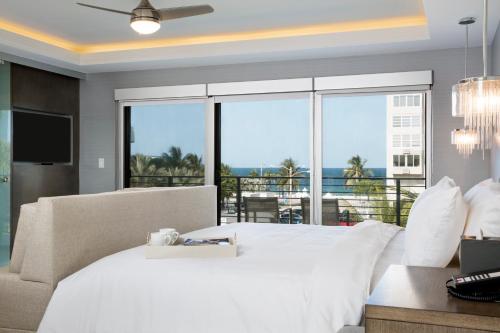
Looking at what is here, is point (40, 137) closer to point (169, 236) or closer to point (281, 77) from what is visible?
point (281, 77)

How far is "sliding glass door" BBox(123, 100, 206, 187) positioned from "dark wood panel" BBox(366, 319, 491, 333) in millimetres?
4474

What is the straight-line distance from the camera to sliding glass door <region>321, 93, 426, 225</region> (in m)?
5.12

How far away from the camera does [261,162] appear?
5.87m

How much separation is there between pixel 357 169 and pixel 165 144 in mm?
2330

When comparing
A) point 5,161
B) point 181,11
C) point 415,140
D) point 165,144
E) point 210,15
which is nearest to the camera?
point 181,11

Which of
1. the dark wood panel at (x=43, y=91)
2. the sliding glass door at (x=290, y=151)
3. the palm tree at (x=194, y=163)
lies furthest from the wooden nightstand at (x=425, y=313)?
the dark wood panel at (x=43, y=91)

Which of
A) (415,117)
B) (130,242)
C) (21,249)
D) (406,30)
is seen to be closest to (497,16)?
(406,30)

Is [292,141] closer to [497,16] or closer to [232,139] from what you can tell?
[232,139]

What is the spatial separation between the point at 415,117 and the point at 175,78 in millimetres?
Result: 2736

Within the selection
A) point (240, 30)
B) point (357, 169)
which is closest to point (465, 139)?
point (357, 169)

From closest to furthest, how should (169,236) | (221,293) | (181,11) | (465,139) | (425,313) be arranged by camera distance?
(425,313)
(221,293)
(169,236)
(181,11)
(465,139)

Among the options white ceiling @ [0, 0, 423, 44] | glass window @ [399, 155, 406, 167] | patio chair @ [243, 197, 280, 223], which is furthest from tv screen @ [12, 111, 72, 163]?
glass window @ [399, 155, 406, 167]

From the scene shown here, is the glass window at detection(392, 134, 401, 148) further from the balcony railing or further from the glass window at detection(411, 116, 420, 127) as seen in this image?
the balcony railing

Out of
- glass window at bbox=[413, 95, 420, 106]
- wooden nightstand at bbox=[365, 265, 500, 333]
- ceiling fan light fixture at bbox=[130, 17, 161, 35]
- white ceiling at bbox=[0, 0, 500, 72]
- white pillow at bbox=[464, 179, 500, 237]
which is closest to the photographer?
wooden nightstand at bbox=[365, 265, 500, 333]
